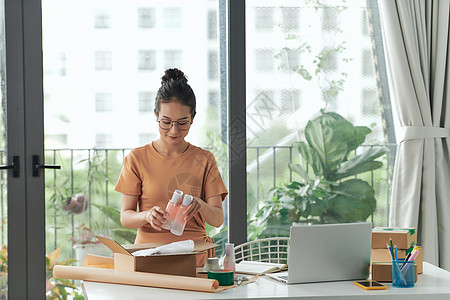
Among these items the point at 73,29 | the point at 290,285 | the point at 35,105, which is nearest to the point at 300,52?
the point at 73,29

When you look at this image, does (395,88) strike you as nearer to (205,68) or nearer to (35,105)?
(205,68)

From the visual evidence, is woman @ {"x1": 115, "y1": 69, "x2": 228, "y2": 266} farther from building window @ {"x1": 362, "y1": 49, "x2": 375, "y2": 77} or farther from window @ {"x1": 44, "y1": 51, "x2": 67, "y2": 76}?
building window @ {"x1": 362, "y1": 49, "x2": 375, "y2": 77}

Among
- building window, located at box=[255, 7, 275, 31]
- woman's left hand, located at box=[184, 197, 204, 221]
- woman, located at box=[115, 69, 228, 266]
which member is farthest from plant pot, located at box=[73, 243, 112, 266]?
building window, located at box=[255, 7, 275, 31]

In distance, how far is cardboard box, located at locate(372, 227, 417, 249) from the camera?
6.59ft

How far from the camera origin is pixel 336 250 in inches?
73.8

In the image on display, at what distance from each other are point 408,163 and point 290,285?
5.47ft

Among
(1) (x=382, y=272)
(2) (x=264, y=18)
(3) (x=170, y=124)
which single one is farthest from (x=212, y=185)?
(2) (x=264, y=18)

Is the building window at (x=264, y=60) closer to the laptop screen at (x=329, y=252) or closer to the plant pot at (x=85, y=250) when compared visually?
the plant pot at (x=85, y=250)

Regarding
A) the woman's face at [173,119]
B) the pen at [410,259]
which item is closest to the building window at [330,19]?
the woman's face at [173,119]

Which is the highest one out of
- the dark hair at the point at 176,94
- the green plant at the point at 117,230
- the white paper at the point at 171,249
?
the dark hair at the point at 176,94

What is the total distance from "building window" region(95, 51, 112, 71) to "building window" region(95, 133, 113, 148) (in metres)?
0.38

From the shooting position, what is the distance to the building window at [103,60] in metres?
3.09

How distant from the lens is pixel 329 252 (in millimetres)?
1867

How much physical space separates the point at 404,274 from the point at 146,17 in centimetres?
206
